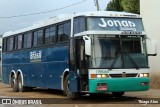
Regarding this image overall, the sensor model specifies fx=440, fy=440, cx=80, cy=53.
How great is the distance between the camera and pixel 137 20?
1736 cm

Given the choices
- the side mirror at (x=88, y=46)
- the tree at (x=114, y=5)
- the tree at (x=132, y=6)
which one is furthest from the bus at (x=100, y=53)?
the tree at (x=114, y=5)

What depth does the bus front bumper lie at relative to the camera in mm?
16062

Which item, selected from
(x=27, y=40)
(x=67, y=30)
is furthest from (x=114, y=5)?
(x=67, y=30)

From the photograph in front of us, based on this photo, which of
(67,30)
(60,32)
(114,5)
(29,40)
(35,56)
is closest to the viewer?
(67,30)

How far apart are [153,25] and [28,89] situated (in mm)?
9231

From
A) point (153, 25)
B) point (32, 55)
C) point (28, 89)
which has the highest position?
point (153, 25)

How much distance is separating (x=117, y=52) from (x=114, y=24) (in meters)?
1.20

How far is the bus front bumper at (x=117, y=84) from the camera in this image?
1606 cm

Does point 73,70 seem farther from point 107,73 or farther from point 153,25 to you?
point 153,25

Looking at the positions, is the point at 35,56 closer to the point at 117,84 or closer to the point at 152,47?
the point at 117,84

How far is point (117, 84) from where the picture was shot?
16203 millimetres

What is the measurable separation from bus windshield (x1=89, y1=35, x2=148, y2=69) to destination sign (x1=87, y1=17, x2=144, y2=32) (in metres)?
0.36

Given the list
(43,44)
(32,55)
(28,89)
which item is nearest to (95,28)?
(43,44)

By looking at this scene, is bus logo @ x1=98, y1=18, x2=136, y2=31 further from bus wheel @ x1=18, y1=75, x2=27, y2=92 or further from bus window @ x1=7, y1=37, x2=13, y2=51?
bus window @ x1=7, y1=37, x2=13, y2=51
